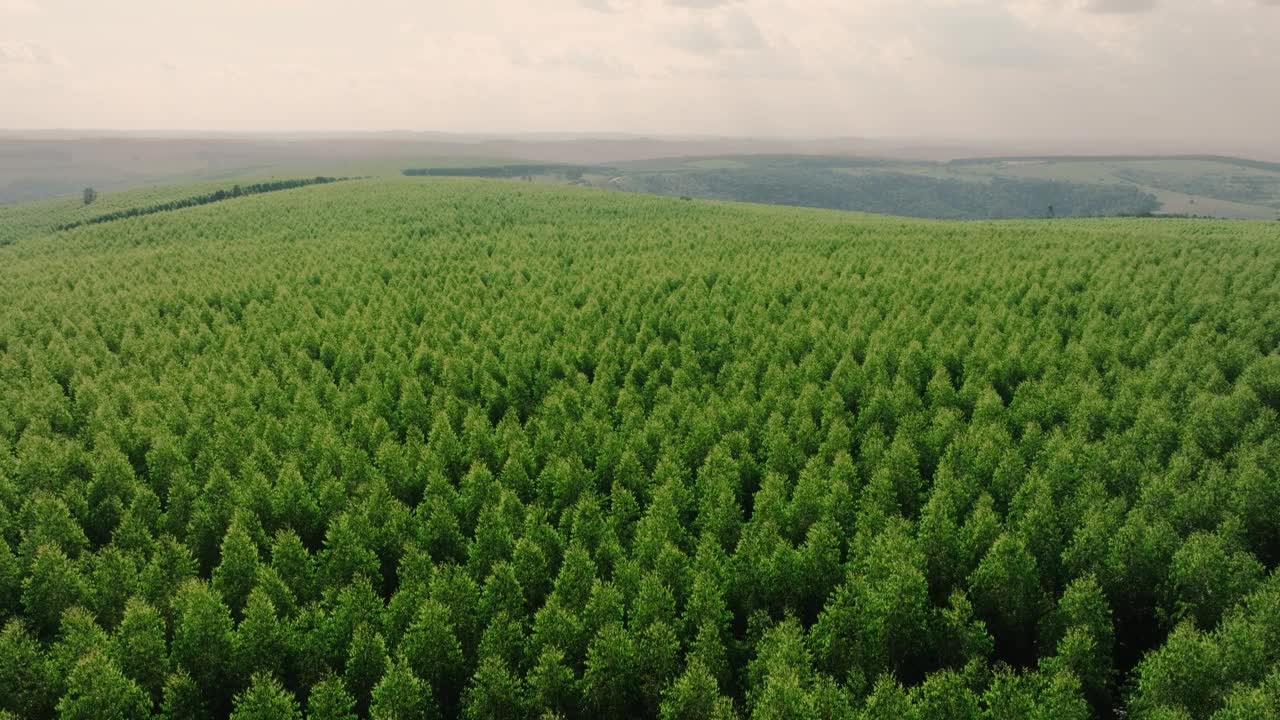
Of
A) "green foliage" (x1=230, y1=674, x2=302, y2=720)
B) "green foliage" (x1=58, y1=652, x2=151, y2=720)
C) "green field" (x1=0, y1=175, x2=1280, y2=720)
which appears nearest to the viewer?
"green foliage" (x1=230, y1=674, x2=302, y2=720)

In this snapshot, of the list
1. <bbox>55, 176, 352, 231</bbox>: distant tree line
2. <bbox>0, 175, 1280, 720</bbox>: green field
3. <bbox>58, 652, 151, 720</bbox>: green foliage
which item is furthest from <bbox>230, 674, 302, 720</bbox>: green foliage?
<bbox>55, 176, 352, 231</bbox>: distant tree line

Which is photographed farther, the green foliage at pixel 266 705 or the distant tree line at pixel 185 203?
the distant tree line at pixel 185 203

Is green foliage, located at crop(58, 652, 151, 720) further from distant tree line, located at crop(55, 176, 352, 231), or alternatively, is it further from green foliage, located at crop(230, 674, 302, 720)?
distant tree line, located at crop(55, 176, 352, 231)

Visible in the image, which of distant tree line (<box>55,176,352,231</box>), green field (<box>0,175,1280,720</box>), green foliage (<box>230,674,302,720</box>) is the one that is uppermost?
distant tree line (<box>55,176,352,231</box>)

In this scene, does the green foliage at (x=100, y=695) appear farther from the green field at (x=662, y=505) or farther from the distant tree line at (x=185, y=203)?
the distant tree line at (x=185, y=203)

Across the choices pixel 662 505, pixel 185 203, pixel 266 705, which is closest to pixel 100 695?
pixel 266 705

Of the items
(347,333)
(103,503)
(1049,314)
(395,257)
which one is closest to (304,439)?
(103,503)

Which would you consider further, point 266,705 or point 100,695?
point 100,695

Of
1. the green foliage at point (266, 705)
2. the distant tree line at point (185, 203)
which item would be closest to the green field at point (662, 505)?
the green foliage at point (266, 705)

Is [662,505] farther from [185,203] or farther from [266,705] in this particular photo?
[185,203]
